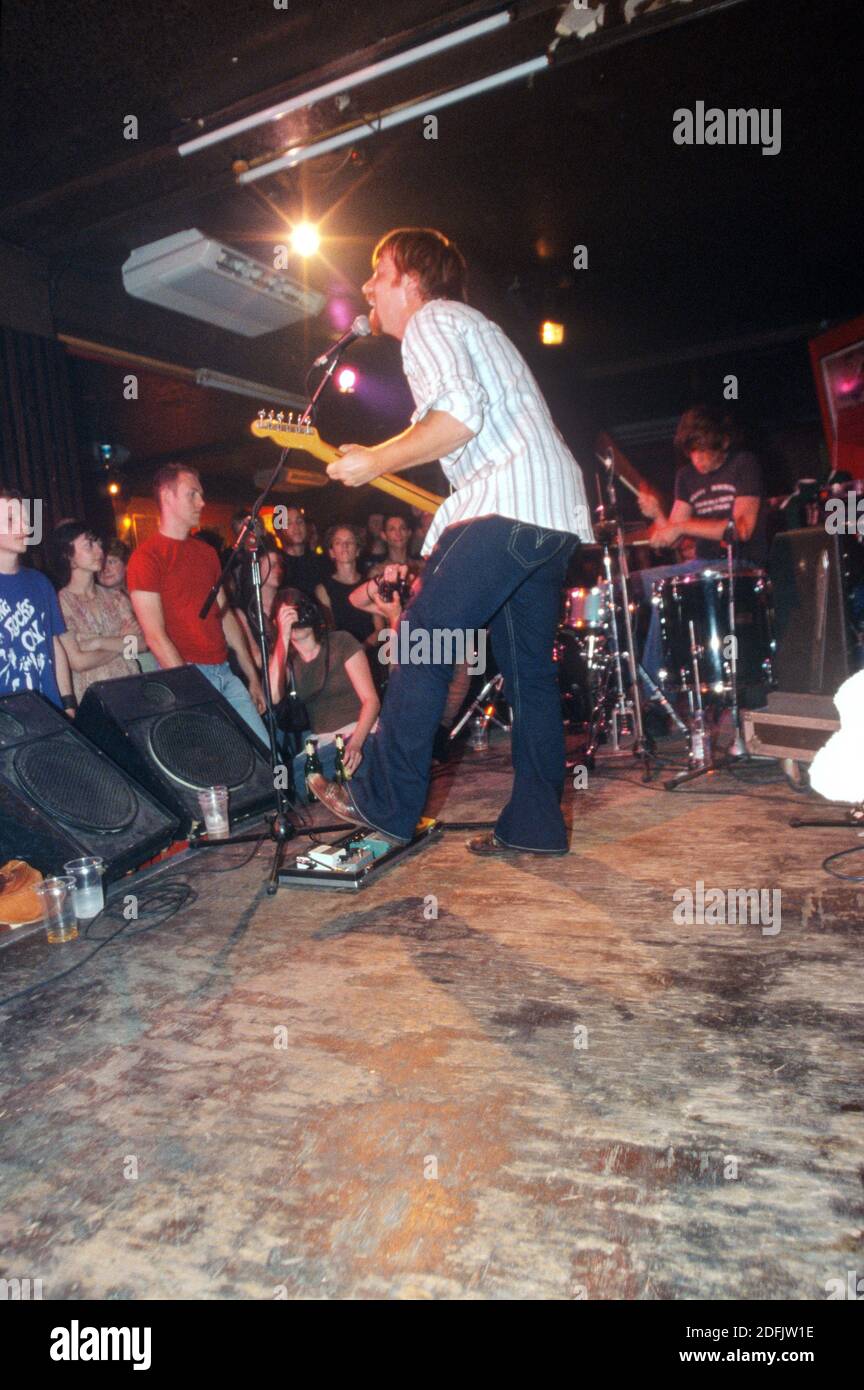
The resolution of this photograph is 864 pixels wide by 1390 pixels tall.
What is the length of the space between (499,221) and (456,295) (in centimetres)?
464

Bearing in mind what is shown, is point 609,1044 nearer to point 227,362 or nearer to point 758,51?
point 758,51

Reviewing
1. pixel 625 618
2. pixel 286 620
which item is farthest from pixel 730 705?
pixel 286 620

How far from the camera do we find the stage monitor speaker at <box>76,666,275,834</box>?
3.07 m

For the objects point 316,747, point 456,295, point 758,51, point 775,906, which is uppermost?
point 758,51

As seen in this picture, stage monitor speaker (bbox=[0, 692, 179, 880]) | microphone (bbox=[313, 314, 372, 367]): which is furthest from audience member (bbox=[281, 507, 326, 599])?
microphone (bbox=[313, 314, 372, 367])

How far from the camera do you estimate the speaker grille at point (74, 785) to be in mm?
2564

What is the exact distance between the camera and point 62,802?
2.59 meters

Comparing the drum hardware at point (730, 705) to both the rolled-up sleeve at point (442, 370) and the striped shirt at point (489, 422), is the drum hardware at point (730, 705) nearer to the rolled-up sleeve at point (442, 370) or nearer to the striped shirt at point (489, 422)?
the striped shirt at point (489, 422)

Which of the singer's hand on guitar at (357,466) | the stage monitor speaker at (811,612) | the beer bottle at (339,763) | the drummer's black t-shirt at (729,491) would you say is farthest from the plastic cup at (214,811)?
the drummer's black t-shirt at (729,491)

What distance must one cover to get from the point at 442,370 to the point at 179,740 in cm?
182

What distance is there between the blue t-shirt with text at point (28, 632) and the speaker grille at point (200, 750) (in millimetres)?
590

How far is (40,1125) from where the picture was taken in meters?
1.36
